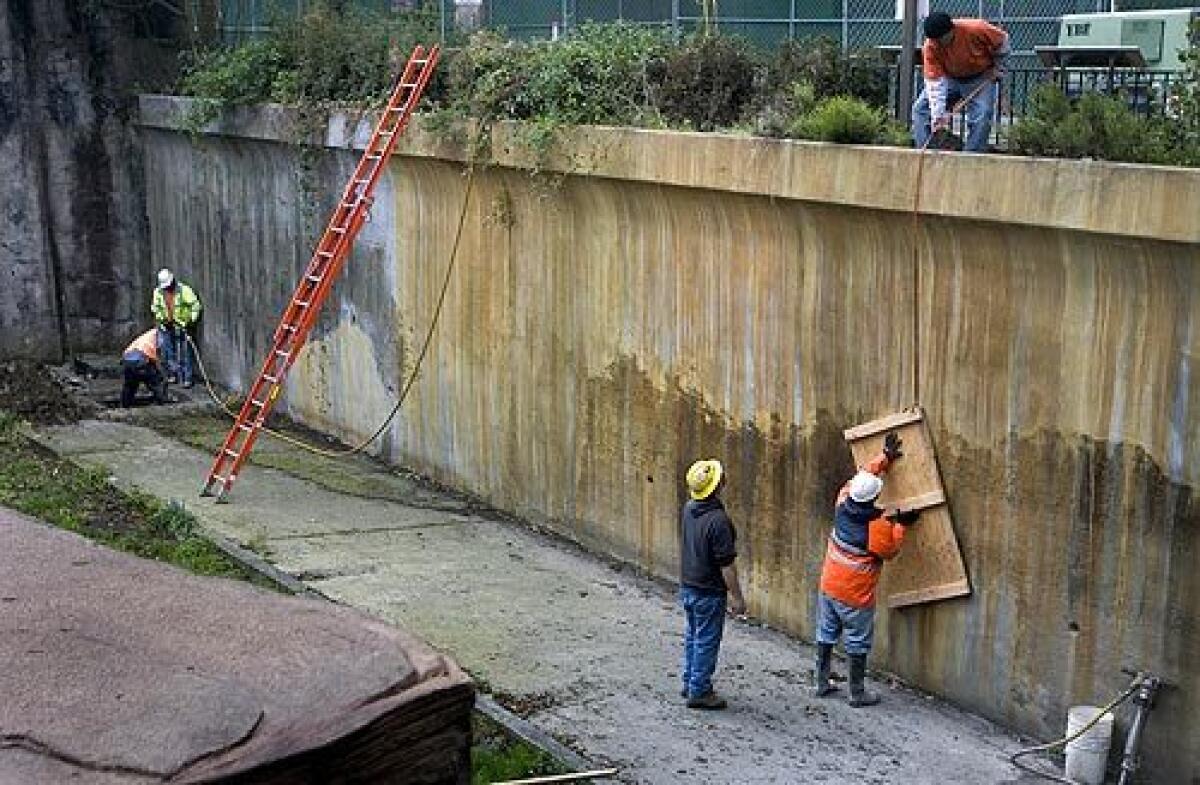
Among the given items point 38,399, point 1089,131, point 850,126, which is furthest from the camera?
point 38,399

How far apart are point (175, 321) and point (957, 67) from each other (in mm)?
11879

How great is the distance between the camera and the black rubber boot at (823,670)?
9.32 m

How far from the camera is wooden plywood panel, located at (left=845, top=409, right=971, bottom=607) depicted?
9.16m

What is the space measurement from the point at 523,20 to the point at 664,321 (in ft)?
22.8

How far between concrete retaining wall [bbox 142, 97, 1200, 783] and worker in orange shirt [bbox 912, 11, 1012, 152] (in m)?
0.89

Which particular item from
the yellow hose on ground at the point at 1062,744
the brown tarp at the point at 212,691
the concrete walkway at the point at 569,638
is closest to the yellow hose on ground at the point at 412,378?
the concrete walkway at the point at 569,638

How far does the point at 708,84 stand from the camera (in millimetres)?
12234

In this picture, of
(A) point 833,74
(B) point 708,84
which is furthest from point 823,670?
(B) point 708,84

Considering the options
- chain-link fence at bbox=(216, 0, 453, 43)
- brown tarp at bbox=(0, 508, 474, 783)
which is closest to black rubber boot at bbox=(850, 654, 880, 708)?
brown tarp at bbox=(0, 508, 474, 783)

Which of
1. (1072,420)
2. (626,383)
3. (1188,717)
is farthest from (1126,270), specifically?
(626,383)

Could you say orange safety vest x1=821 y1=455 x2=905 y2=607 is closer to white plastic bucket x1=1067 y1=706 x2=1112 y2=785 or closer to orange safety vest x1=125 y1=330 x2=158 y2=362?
white plastic bucket x1=1067 y1=706 x2=1112 y2=785

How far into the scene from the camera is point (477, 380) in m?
14.1

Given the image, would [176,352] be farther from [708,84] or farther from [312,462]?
[708,84]

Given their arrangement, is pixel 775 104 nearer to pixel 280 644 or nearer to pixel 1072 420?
pixel 1072 420
